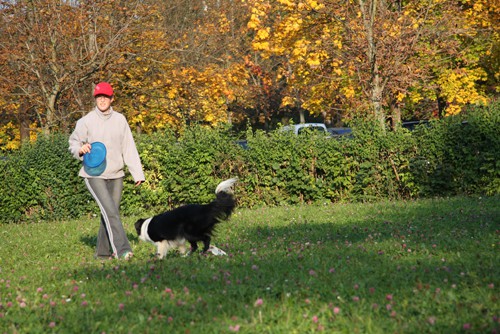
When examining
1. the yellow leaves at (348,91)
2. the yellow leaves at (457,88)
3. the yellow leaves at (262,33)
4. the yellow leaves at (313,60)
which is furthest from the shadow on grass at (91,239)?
the yellow leaves at (457,88)

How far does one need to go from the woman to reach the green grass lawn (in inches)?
16.6

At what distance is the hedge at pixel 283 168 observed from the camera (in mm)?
17078

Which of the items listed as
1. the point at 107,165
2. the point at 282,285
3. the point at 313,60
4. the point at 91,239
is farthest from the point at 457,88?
the point at 282,285

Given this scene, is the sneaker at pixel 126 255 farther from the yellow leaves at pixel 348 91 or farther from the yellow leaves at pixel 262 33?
the yellow leaves at pixel 348 91

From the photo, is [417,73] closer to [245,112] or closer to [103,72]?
[103,72]

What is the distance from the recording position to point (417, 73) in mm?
23219

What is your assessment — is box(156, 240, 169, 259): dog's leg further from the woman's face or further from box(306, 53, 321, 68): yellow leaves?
box(306, 53, 321, 68): yellow leaves

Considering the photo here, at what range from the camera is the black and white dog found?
9.05 meters

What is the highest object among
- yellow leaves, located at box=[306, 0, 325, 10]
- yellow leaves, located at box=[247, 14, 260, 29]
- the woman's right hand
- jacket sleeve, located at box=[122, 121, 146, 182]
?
yellow leaves, located at box=[306, 0, 325, 10]

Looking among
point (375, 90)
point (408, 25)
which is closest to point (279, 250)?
point (375, 90)

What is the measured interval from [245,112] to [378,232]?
43190 mm

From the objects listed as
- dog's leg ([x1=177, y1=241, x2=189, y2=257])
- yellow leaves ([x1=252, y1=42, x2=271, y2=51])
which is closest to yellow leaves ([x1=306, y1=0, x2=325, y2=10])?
yellow leaves ([x1=252, y1=42, x2=271, y2=51])

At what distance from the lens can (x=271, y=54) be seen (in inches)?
1013

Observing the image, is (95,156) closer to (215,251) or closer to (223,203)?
(223,203)
